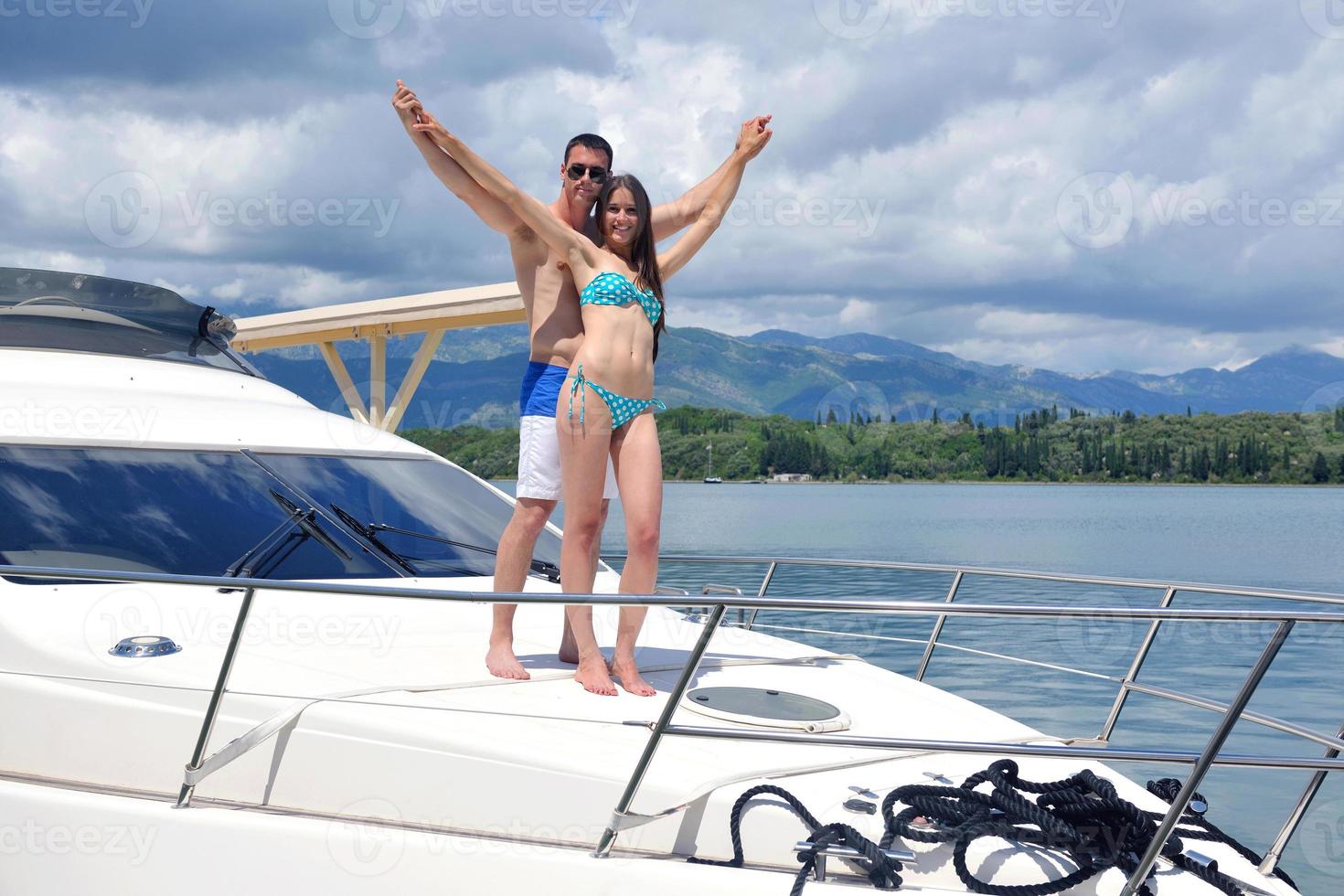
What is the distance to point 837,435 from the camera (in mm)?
32594

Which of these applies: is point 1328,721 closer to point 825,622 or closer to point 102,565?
point 825,622

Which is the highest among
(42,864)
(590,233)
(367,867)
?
(590,233)

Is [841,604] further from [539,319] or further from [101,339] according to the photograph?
[101,339]

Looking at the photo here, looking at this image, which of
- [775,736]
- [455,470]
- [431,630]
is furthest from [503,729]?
[455,470]

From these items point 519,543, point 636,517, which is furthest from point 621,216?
point 519,543

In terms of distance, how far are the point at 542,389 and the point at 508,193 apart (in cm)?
56

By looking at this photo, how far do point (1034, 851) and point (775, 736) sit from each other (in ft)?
1.73

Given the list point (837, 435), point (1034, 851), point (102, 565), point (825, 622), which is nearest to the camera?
point (1034, 851)

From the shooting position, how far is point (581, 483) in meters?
2.80

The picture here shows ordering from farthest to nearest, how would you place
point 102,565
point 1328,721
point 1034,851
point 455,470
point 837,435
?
1. point 837,435
2. point 1328,721
3. point 455,470
4. point 102,565
5. point 1034,851

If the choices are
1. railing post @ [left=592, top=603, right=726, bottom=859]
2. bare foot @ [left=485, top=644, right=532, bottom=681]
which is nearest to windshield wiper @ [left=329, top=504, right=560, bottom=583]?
bare foot @ [left=485, top=644, right=532, bottom=681]

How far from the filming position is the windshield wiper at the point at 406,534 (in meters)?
3.51

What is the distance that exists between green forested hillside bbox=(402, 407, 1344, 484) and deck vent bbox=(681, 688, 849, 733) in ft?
71.8

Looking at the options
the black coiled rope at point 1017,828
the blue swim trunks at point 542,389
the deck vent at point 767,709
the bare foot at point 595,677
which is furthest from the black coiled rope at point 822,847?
the blue swim trunks at point 542,389
